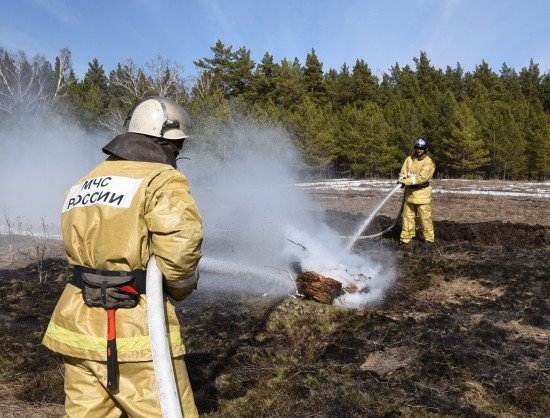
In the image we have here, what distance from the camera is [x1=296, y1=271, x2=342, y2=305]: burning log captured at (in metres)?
5.61

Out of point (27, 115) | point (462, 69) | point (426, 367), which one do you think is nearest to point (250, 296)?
point (426, 367)

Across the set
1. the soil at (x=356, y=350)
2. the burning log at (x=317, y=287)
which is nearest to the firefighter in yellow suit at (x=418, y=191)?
the soil at (x=356, y=350)

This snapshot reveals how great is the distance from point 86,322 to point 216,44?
45.5 metres

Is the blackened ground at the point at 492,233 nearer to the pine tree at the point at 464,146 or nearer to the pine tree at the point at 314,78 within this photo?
the pine tree at the point at 464,146

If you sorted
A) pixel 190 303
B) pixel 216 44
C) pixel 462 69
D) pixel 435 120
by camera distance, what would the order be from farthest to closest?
pixel 462 69 → pixel 216 44 → pixel 435 120 → pixel 190 303

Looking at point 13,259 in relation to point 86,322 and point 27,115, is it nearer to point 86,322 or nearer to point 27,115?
point 86,322

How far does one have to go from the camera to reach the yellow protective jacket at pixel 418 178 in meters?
8.82

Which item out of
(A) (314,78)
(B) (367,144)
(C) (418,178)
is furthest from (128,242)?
(A) (314,78)

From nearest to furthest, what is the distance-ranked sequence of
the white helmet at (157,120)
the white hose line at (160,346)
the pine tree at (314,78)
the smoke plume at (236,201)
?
the white hose line at (160,346)
the white helmet at (157,120)
the smoke plume at (236,201)
the pine tree at (314,78)

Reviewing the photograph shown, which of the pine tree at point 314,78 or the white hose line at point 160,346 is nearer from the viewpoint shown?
the white hose line at point 160,346

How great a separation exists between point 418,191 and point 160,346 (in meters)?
7.92

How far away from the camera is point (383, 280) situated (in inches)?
270

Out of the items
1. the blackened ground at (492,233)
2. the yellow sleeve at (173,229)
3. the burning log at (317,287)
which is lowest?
the burning log at (317,287)

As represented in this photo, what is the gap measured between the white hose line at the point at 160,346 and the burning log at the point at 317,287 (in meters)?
3.77
